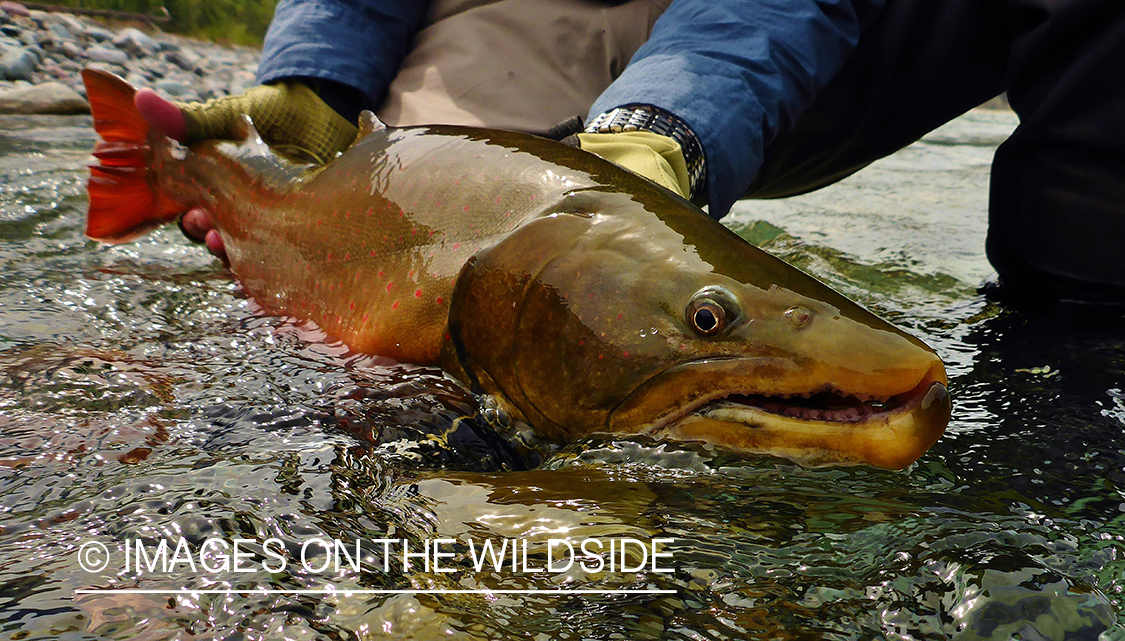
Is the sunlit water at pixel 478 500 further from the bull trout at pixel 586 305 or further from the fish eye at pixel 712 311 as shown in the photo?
the fish eye at pixel 712 311

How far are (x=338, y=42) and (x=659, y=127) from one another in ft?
6.15

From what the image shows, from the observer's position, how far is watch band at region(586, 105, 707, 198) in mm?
2221

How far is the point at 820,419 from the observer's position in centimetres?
140

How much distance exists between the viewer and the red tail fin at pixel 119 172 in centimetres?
301

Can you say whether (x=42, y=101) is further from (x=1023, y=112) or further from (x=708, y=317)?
(x=708, y=317)

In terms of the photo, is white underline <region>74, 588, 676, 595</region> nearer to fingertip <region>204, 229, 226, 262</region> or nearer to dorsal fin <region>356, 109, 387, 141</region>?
dorsal fin <region>356, 109, 387, 141</region>

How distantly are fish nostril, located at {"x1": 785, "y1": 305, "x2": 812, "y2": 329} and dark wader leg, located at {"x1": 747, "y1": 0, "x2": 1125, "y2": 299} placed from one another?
1.62 m

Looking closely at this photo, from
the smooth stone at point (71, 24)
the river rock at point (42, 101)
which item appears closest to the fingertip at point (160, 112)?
the river rock at point (42, 101)

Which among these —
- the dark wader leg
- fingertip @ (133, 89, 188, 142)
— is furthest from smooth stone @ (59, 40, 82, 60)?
the dark wader leg

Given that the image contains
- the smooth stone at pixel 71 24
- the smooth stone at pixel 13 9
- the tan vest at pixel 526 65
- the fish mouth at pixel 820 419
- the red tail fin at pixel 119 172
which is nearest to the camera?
the fish mouth at pixel 820 419

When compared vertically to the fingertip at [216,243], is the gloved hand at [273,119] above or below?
above

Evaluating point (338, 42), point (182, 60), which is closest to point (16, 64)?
point (182, 60)

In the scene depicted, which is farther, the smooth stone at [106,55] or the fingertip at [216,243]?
the smooth stone at [106,55]

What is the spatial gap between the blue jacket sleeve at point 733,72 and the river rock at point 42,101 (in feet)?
29.5
